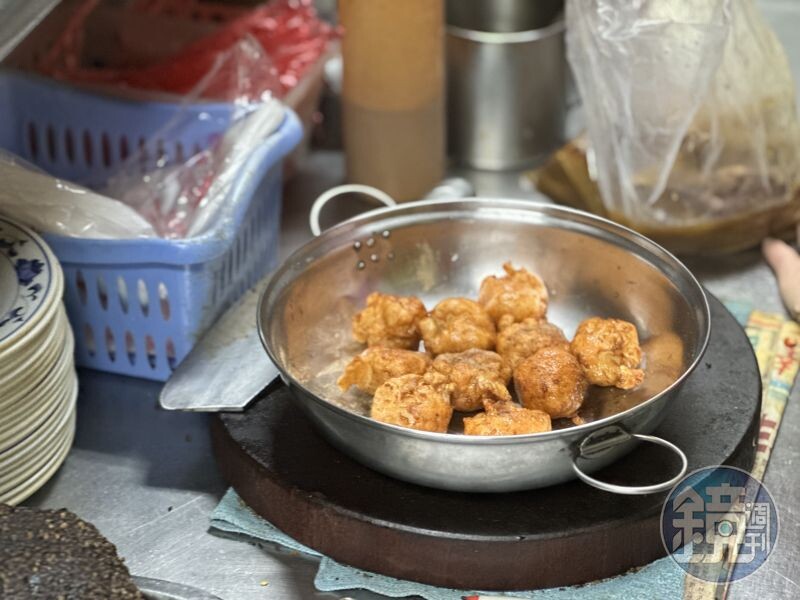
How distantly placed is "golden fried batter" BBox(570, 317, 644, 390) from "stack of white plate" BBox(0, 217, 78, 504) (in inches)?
21.4

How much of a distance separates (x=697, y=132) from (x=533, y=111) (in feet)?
1.09

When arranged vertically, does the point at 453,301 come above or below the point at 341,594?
above

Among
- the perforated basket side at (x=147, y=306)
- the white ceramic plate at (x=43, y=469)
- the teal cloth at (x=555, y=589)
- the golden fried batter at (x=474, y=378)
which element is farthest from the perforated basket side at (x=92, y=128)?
the teal cloth at (x=555, y=589)

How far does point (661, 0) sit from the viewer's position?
1.40 m

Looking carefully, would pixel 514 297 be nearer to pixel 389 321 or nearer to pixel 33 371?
pixel 389 321

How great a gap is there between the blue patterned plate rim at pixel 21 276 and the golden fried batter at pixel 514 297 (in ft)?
1.60

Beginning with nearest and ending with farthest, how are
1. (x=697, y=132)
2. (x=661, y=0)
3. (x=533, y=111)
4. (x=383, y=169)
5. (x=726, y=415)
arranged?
(x=726, y=415) < (x=661, y=0) < (x=697, y=132) < (x=383, y=169) < (x=533, y=111)

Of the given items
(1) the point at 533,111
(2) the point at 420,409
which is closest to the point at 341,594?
(2) the point at 420,409

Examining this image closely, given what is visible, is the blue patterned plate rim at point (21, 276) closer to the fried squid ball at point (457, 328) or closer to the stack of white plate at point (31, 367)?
the stack of white plate at point (31, 367)

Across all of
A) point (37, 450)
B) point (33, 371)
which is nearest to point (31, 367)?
point (33, 371)

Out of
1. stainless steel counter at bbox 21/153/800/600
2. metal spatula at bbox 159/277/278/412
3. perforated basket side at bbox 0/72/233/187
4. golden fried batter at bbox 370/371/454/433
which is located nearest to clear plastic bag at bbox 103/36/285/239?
perforated basket side at bbox 0/72/233/187

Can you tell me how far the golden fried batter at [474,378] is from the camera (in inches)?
45.3

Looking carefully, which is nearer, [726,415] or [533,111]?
[726,415]

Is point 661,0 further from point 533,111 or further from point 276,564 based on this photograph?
point 276,564
